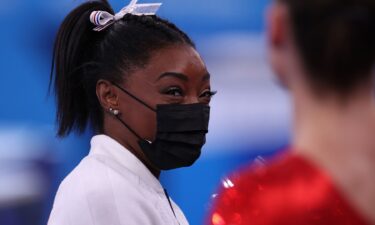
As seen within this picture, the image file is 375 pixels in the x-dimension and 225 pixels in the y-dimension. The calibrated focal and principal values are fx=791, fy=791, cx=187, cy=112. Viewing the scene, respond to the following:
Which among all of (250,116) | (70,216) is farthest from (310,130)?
(250,116)

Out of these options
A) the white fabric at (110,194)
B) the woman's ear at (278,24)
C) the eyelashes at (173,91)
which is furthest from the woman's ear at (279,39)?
the eyelashes at (173,91)

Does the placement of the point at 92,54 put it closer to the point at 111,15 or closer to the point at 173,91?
the point at 111,15

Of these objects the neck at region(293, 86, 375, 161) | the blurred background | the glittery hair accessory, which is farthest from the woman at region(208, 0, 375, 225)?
the blurred background

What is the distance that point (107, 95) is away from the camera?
182 centimetres

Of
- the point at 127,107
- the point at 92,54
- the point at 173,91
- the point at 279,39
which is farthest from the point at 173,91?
the point at 279,39

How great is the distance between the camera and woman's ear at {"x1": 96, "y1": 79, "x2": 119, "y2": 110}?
181cm

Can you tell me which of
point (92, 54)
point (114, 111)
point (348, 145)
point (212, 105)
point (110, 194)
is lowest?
point (212, 105)

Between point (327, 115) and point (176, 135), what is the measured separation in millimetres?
1040

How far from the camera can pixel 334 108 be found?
2.76 ft

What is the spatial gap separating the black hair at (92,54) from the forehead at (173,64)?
0.02 meters

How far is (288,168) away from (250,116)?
6.49 feet

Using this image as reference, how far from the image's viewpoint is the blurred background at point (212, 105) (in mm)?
2643

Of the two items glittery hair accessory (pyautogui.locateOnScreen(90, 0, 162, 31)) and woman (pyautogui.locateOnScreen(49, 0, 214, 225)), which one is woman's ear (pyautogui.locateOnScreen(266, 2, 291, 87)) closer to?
woman (pyautogui.locateOnScreen(49, 0, 214, 225))

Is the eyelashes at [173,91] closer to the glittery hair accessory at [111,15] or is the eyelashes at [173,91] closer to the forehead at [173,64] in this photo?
the forehead at [173,64]
